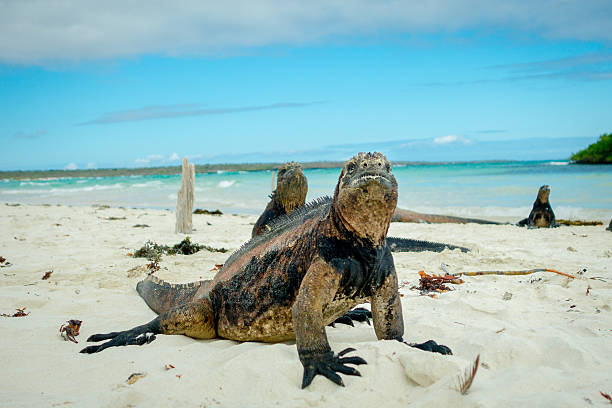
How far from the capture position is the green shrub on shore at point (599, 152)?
161 ft

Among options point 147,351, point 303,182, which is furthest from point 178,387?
point 303,182

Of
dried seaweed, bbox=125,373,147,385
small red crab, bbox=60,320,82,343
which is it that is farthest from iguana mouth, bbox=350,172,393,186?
small red crab, bbox=60,320,82,343

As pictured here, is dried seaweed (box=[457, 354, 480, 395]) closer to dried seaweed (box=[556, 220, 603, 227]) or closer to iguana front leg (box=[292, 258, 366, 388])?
iguana front leg (box=[292, 258, 366, 388])

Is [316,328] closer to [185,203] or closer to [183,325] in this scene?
[183,325]

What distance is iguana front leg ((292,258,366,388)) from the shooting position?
2562mm

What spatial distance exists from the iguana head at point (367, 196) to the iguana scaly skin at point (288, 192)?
126 inches

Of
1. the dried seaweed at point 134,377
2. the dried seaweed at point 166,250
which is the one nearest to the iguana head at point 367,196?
the dried seaweed at point 134,377

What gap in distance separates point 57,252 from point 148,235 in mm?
3133

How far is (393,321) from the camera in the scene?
126 inches

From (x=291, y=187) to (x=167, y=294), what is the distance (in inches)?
90.2

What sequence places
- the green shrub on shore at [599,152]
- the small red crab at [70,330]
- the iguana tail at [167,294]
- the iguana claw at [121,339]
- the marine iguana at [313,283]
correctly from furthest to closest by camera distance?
the green shrub on shore at [599,152] < the iguana tail at [167,294] < the small red crab at [70,330] < the iguana claw at [121,339] < the marine iguana at [313,283]

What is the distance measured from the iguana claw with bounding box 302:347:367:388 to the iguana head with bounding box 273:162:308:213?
3.67 metres

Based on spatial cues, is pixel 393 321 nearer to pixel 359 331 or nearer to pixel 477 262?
pixel 359 331

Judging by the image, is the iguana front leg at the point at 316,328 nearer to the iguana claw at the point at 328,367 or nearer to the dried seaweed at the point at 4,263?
the iguana claw at the point at 328,367
